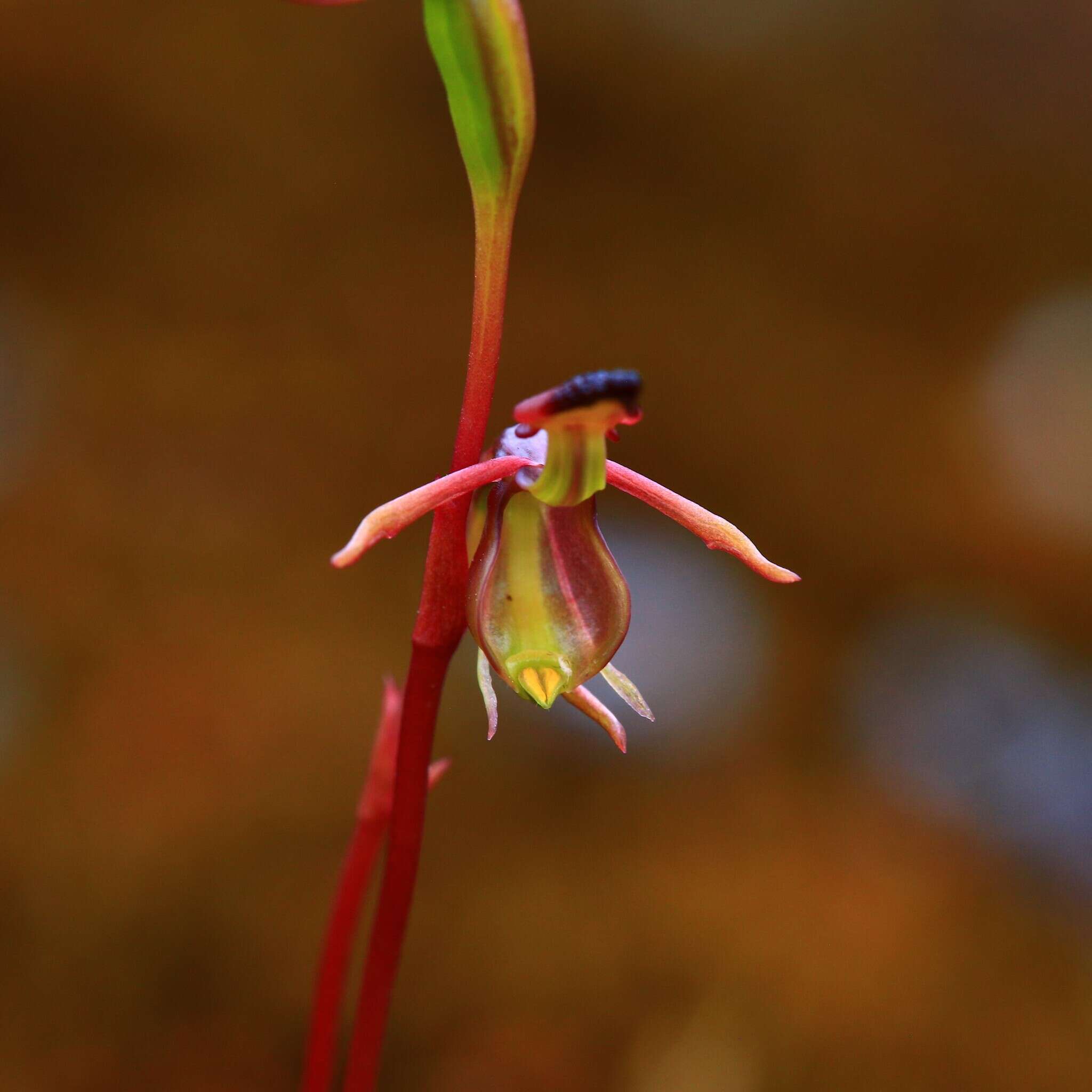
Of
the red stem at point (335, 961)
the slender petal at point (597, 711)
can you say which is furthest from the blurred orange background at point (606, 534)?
the slender petal at point (597, 711)

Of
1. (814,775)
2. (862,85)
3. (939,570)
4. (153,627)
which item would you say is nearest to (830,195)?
(862,85)

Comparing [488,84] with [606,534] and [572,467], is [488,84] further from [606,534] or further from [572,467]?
[606,534]

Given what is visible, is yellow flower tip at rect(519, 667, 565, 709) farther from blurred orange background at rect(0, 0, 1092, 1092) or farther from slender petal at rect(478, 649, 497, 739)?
blurred orange background at rect(0, 0, 1092, 1092)

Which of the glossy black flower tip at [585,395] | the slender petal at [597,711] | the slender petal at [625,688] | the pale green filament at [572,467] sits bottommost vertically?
the slender petal at [597,711]

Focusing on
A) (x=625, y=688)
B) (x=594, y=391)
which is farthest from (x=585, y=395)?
(x=625, y=688)

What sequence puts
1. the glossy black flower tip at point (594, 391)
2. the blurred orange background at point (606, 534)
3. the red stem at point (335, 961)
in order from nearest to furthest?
the glossy black flower tip at point (594, 391) → the red stem at point (335, 961) → the blurred orange background at point (606, 534)

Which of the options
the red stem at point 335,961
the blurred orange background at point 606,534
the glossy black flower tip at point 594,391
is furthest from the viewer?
the blurred orange background at point 606,534

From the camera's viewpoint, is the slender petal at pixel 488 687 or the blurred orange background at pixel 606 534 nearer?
the slender petal at pixel 488 687

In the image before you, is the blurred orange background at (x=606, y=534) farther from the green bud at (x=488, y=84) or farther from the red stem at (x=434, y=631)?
the green bud at (x=488, y=84)
